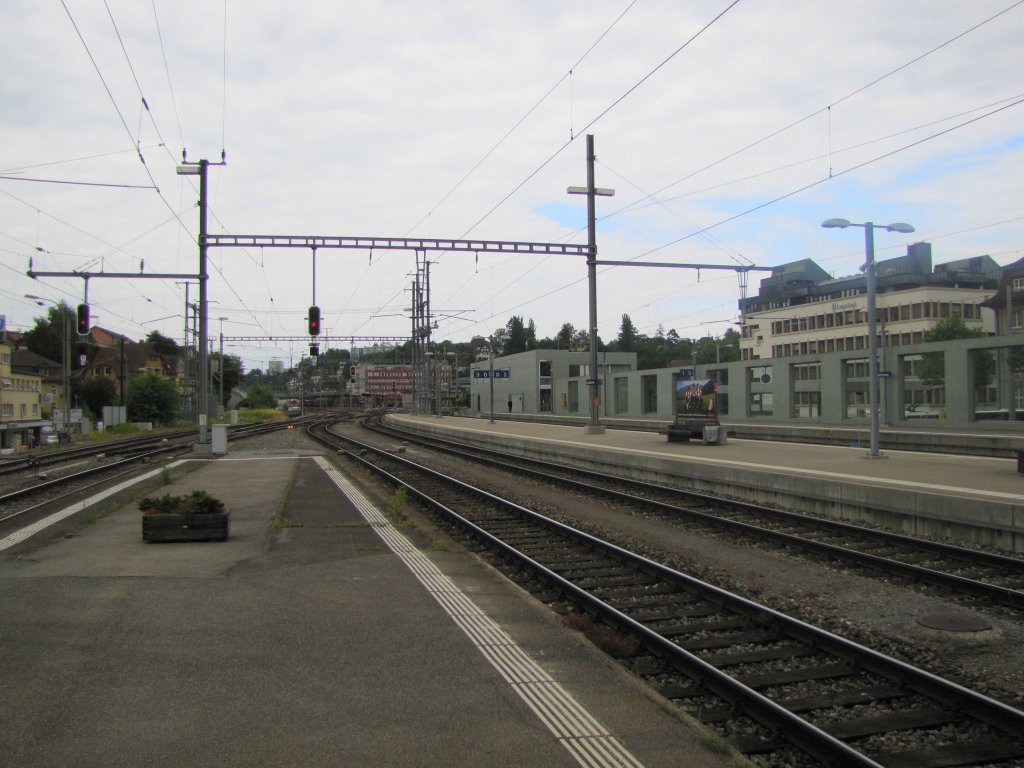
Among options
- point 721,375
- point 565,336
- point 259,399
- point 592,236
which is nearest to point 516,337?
point 565,336

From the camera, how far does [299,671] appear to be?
5383 mm

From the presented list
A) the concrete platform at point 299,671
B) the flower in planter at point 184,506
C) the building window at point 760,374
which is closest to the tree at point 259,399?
the building window at point 760,374

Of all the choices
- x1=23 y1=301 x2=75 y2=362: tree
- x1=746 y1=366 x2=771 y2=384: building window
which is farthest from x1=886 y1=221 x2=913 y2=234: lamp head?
x1=23 y1=301 x2=75 y2=362: tree

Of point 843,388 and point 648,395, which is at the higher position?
point 843,388

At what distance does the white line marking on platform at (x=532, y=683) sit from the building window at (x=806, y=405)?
32930 millimetres

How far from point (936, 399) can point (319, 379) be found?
14509 cm

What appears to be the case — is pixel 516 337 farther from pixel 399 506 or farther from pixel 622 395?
pixel 399 506

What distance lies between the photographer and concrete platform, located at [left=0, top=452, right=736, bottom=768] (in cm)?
420

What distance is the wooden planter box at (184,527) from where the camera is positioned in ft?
33.7

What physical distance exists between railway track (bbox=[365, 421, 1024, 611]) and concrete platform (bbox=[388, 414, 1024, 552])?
0.63 m

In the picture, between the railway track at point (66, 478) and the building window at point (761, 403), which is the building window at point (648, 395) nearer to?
the building window at point (761, 403)

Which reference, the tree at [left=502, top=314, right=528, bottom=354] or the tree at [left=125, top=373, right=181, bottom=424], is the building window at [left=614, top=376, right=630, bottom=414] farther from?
the tree at [left=502, top=314, right=528, bottom=354]

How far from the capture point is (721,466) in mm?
17672

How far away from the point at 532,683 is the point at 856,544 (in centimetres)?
745
